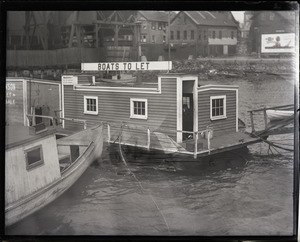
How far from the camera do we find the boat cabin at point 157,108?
11.4 feet

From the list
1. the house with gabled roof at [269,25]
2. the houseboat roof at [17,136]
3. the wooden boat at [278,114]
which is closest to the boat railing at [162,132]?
the wooden boat at [278,114]

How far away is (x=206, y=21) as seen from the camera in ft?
11.1

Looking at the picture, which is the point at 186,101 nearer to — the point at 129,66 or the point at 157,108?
the point at 157,108

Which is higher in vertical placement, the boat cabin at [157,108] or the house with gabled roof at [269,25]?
the house with gabled roof at [269,25]

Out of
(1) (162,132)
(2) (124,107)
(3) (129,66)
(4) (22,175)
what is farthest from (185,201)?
(4) (22,175)

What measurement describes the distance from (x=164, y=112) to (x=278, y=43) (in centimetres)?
94

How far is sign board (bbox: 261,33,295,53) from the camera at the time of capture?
3.40m

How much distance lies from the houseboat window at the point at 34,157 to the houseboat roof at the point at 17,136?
0.07 m

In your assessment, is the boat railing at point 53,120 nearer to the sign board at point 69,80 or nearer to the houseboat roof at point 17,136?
the houseboat roof at point 17,136

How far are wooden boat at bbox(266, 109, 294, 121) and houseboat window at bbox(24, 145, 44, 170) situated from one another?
1652 millimetres

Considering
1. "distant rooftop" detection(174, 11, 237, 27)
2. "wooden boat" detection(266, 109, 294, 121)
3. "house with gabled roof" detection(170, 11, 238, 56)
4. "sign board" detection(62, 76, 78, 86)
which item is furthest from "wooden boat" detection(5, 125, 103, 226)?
"wooden boat" detection(266, 109, 294, 121)

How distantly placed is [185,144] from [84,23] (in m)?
1.11

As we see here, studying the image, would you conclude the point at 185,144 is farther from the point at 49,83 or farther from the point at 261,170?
the point at 49,83
